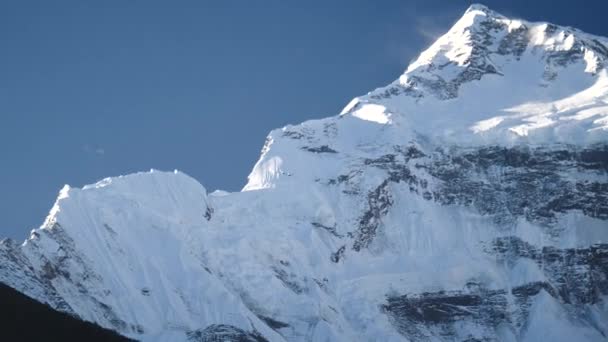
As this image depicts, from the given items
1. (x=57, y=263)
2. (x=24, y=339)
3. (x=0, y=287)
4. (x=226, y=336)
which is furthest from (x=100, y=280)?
(x=24, y=339)

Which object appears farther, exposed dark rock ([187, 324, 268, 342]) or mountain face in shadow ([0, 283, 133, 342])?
exposed dark rock ([187, 324, 268, 342])

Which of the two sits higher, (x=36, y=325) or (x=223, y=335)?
(x=223, y=335)

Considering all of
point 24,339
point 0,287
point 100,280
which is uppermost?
point 100,280

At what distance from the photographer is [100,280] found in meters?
199

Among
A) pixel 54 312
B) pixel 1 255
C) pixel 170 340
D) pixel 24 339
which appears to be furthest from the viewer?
pixel 170 340

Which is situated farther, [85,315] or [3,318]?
[85,315]

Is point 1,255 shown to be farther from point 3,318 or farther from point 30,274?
point 3,318

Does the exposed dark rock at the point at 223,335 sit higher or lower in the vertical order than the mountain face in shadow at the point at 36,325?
higher

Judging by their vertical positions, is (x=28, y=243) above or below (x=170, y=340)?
above

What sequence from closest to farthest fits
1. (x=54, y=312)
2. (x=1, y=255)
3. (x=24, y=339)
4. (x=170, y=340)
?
(x=24, y=339) → (x=54, y=312) → (x=1, y=255) → (x=170, y=340)

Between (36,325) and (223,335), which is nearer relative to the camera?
(36,325)

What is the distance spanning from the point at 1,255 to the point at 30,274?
598 centimetres

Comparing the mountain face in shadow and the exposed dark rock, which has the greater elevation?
the exposed dark rock

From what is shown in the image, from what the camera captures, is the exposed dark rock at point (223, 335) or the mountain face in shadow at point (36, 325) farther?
the exposed dark rock at point (223, 335)
